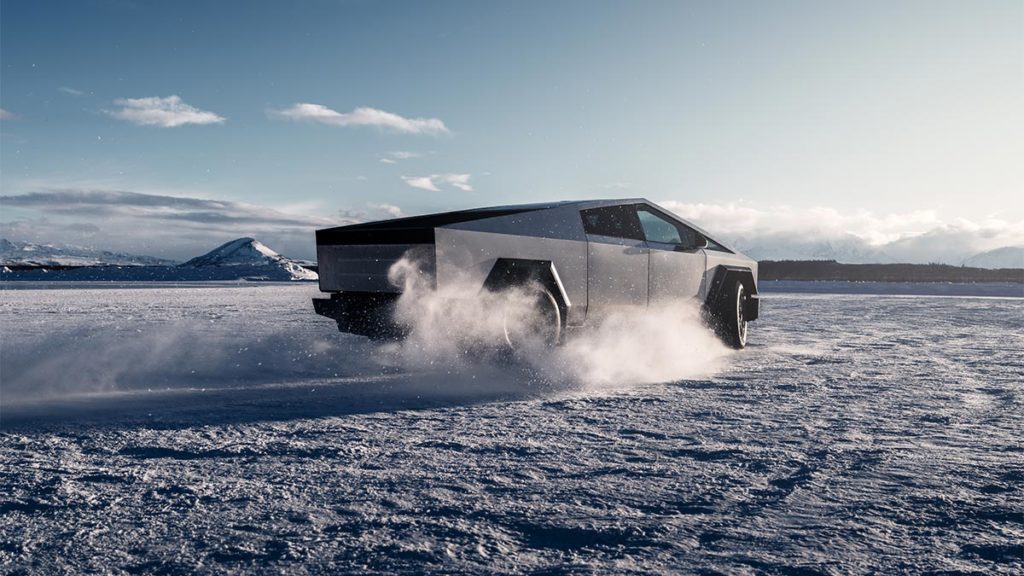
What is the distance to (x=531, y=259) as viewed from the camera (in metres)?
5.88

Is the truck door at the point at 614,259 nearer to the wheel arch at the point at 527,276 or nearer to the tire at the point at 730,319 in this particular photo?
the wheel arch at the point at 527,276

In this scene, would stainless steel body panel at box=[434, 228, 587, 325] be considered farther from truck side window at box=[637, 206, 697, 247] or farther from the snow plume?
truck side window at box=[637, 206, 697, 247]

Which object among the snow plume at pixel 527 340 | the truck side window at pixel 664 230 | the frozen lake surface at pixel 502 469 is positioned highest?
the truck side window at pixel 664 230

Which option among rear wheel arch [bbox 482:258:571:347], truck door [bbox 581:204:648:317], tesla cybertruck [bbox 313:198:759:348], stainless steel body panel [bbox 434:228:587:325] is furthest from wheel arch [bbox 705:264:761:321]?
rear wheel arch [bbox 482:258:571:347]

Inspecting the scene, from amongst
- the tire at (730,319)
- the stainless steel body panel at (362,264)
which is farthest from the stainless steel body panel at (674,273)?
the stainless steel body panel at (362,264)

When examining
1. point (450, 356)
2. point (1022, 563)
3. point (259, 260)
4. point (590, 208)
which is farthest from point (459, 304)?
point (259, 260)

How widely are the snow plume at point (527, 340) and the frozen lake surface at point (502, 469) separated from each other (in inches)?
7.3

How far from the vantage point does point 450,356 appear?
6.58 m

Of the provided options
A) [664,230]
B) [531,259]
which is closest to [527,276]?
[531,259]

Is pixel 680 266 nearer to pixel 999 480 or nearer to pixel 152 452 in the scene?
pixel 999 480

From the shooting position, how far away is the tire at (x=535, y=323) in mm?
5879

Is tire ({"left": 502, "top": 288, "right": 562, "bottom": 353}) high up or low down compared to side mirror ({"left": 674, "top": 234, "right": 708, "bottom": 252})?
down

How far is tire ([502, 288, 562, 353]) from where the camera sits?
5879 mm

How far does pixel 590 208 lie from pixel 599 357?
143 cm
